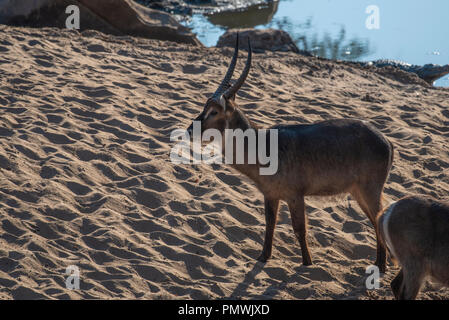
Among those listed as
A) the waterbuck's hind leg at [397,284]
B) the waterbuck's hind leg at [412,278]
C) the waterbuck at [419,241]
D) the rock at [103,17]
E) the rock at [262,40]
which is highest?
the rock at [103,17]

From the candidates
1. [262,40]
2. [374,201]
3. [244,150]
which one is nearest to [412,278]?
[374,201]

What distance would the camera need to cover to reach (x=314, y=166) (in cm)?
639

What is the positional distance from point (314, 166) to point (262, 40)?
7148 mm

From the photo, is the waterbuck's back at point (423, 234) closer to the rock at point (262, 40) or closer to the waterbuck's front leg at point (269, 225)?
the waterbuck's front leg at point (269, 225)

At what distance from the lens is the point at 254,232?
22.6 feet

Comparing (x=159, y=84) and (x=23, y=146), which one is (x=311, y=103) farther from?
(x=23, y=146)

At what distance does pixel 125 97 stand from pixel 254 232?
10.8 feet

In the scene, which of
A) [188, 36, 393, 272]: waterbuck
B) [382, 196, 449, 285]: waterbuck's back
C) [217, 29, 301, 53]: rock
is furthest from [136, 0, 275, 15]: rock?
[382, 196, 449, 285]: waterbuck's back

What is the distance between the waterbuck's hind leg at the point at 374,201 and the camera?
640 centimetres

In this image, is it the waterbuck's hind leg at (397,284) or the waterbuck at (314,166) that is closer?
the waterbuck's hind leg at (397,284)

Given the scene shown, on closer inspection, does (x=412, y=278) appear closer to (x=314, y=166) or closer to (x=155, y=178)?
(x=314, y=166)

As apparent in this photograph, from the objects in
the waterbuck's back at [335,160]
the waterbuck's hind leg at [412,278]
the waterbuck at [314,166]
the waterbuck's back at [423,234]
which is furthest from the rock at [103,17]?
the waterbuck's hind leg at [412,278]

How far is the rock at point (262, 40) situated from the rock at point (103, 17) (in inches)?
26.5

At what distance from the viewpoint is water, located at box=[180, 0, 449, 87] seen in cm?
1608
